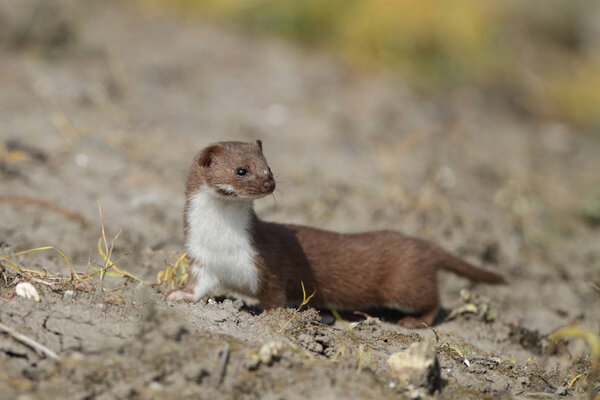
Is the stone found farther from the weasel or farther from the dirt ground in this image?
the weasel

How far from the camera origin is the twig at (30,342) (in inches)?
111

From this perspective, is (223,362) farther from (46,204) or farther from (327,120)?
(327,120)

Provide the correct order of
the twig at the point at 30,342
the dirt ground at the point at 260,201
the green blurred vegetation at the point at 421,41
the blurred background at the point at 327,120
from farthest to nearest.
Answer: the green blurred vegetation at the point at 421,41 → the blurred background at the point at 327,120 → the dirt ground at the point at 260,201 → the twig at the point at 30,342

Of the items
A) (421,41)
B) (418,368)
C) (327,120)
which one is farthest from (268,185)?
(421,41)

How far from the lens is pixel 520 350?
4.50 m

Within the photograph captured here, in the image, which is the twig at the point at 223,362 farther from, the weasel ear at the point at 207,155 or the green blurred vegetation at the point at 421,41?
the green blurred vegetation at the point at 421,41

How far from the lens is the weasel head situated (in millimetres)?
3760

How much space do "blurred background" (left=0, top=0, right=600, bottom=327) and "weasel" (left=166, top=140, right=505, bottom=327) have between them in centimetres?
88

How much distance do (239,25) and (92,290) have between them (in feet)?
23.4

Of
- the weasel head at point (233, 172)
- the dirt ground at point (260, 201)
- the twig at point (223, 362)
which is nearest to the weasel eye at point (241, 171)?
the weasel head at point (233, 172)

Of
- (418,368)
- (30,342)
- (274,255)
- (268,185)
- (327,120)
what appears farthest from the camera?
(327,120)

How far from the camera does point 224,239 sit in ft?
12.9

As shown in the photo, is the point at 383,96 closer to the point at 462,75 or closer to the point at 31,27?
the point at 462,75

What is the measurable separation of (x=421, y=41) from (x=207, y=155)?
7.00m
